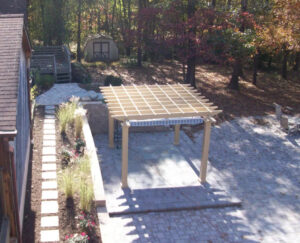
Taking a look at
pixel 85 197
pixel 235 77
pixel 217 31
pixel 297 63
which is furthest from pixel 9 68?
pixel 297 63

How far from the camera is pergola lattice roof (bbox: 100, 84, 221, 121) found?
990 centimetres

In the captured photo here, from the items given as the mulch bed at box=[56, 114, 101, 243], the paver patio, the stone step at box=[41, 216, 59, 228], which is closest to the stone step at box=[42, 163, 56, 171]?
the mulch bed at box=[56, 114, 101, 243]

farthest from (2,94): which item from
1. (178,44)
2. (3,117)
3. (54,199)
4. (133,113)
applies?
(178,44)

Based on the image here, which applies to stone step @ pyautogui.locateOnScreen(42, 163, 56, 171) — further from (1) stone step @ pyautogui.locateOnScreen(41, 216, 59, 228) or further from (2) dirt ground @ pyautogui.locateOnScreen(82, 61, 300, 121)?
(2) dirt ground @ pyautogui.locateOnScreen(82, 61, 300, 121)

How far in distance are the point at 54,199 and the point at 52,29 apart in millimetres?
18661

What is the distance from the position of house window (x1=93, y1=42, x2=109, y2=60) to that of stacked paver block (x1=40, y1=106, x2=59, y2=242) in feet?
48.2

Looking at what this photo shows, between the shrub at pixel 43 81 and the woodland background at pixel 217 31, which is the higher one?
the woodland background at pixel 217 31

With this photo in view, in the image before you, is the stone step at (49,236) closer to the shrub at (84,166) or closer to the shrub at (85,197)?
the shrub at (85,197)

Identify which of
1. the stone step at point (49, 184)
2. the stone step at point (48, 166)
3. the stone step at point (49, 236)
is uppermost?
the stone step at point (48, 166)

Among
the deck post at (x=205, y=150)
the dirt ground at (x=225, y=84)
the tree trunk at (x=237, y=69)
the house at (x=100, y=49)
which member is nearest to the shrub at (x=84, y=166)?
the deck post at (x=205, y=150)

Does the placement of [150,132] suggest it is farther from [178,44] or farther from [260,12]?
[260,12]

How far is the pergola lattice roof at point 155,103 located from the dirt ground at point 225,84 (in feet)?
15.4

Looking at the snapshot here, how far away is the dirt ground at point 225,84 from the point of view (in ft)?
57.2

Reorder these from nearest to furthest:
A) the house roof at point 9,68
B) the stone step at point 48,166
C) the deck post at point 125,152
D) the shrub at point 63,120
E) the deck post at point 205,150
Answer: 1. the house roof at point 9,68
2. the stone step at point 48,166
3. the deck post at point 125,152
4. the deck post at point 205,150
5. the shrub at point 63,120
